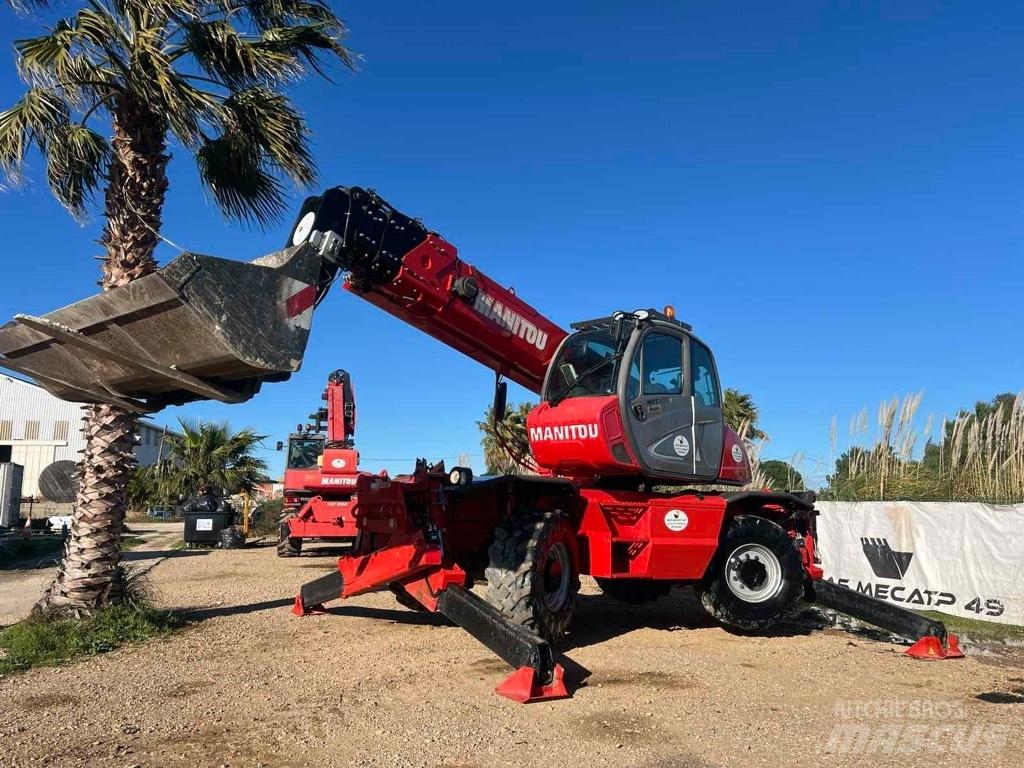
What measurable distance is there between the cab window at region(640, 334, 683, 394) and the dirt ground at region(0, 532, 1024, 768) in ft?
8.77

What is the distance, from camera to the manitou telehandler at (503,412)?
4.88 metres

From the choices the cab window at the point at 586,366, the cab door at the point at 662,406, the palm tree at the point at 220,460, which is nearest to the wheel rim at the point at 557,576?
the cab door at the point at 662,406

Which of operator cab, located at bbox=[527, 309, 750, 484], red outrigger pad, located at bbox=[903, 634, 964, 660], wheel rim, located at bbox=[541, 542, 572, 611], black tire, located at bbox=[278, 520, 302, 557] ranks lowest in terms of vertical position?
red outrigger pad, located at bbox=[903, 634, 964, 660]

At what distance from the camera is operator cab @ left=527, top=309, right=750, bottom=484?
7625mm

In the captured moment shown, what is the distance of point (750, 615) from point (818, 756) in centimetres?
379

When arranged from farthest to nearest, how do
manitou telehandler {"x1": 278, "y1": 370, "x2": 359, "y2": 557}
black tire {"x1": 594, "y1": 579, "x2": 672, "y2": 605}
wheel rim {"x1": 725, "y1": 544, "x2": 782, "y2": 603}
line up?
manitou telehandler {"x1": 278, "y1": 370, "x2": 359, "y2": 557}
black tire {"x1": 594, "y1": 579, "x2": 672, "y2": 605}
wheel rim {"x1": 725, "y1": 544, "x2": 782, "y2": 603}

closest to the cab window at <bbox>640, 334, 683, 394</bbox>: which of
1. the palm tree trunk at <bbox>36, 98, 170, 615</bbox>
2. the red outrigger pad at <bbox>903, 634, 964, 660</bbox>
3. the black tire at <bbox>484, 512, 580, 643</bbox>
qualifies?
the black tire at <bbox>484, 512, 580, 643</bbox>

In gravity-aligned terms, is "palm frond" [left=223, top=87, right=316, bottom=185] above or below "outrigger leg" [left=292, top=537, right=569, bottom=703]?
above

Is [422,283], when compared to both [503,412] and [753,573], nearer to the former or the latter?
[503,412]

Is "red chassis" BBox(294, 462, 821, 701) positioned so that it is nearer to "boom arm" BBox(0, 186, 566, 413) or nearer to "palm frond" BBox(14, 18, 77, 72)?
"boom arm" BBox(0, 186, 566, 413)

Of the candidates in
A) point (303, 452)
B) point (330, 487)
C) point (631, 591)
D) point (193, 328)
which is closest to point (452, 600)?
point (193, 328)

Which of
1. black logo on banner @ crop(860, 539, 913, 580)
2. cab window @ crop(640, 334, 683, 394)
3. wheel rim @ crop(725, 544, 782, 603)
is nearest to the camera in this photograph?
cab window @ crop(640, 334, 683, 394)

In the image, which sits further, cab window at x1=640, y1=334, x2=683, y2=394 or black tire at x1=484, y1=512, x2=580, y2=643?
cab window at x1=640, y1=334, x2=683, y2=394

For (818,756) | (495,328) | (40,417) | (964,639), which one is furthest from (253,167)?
(40,417)
